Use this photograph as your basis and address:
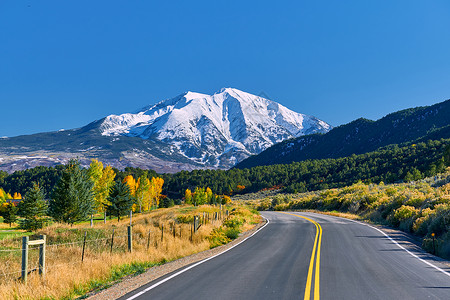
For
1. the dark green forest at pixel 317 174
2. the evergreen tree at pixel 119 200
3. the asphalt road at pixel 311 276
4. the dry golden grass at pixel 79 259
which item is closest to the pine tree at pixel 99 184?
the evergreen tree at pixel 119 200

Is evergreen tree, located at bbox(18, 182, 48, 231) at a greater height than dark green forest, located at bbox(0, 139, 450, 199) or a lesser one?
lesser

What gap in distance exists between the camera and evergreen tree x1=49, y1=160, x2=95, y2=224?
38.5 metres

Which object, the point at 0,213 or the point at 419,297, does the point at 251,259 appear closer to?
the point at 419,297

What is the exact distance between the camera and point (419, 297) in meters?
7.65

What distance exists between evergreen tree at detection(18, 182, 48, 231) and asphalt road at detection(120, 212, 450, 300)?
114 ft

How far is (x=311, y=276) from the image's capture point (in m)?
9.79

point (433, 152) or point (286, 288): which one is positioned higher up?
point (433, 152)

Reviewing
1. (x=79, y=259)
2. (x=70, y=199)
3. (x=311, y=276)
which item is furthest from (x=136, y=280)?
(x=70, y=199)

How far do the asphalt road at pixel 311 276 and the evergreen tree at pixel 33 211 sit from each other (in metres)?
34.7

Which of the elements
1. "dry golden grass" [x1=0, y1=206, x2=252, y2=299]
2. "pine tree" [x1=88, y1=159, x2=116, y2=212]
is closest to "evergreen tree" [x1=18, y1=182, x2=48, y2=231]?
"pine tree" [x1=88, y1=159, x2=116, y2=212]

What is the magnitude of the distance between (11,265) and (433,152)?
111 meters

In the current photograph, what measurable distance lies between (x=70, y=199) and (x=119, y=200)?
15637 mm

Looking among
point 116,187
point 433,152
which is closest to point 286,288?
point 116,187

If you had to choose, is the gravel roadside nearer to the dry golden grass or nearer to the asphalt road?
the asphalt road
